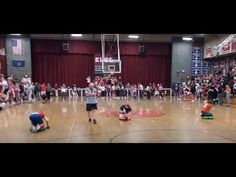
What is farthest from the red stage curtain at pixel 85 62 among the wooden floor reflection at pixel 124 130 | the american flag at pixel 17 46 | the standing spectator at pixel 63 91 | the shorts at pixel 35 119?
the shorts at pixel 35 119

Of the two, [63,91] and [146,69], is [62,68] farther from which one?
[146,69]

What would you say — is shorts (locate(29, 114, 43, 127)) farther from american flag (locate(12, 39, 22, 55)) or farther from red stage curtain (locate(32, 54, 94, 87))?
red stage curtain (locate(32, 54, 94, 87))

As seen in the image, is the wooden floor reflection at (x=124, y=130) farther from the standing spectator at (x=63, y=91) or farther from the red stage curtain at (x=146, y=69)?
the red stage curtain at (x=146, y=69)

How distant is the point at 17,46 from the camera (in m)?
17.7

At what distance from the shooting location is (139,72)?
21297 millimetres

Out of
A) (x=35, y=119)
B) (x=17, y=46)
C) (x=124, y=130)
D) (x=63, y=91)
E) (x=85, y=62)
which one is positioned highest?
(x=17, y=46)

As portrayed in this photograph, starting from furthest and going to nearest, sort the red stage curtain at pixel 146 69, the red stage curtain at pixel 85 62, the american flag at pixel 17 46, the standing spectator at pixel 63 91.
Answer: the red stage curtain at pixel 146 69
the red stage curtain at pixel 85 62
the standing spectator at pixel 63 91
the american flag at pixel 17 46

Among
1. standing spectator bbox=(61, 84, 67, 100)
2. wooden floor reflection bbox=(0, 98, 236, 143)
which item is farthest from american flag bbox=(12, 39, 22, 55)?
wooden floor reflection bbox=(0, 98, 236, 143)

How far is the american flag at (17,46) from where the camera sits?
17.6m

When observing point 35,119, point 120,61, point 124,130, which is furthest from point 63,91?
point 124,130
